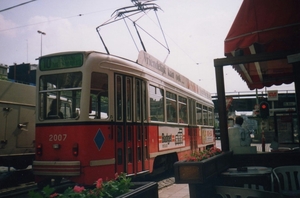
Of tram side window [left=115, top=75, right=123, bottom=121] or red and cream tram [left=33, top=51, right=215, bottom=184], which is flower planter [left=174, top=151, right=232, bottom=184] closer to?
red and cream tram [left=33, top=51, right=215, bottom=184]

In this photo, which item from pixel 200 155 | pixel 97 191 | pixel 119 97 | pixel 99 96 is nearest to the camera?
pixel 97 191

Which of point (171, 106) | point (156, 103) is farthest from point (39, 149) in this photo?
point (171, 106)

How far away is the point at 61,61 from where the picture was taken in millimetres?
7484

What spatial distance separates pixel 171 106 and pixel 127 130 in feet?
9.59

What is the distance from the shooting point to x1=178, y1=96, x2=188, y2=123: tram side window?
442 inches

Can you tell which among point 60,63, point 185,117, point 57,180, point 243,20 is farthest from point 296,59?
point 185,117

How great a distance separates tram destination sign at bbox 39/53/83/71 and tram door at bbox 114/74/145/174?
39.3 inches

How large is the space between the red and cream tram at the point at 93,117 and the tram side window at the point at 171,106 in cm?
113

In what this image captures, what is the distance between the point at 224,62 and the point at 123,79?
2915 mm

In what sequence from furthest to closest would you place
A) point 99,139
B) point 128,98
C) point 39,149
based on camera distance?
point 128,98 < point 39,149 < point 99,139

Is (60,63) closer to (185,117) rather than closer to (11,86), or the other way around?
(11,86)

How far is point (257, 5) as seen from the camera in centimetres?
527

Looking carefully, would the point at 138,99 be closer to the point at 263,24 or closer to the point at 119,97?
the point at 119,97

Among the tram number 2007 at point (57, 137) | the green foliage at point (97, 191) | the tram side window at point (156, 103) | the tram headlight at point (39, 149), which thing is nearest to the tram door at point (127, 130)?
the tram side window at point (156, 103)
